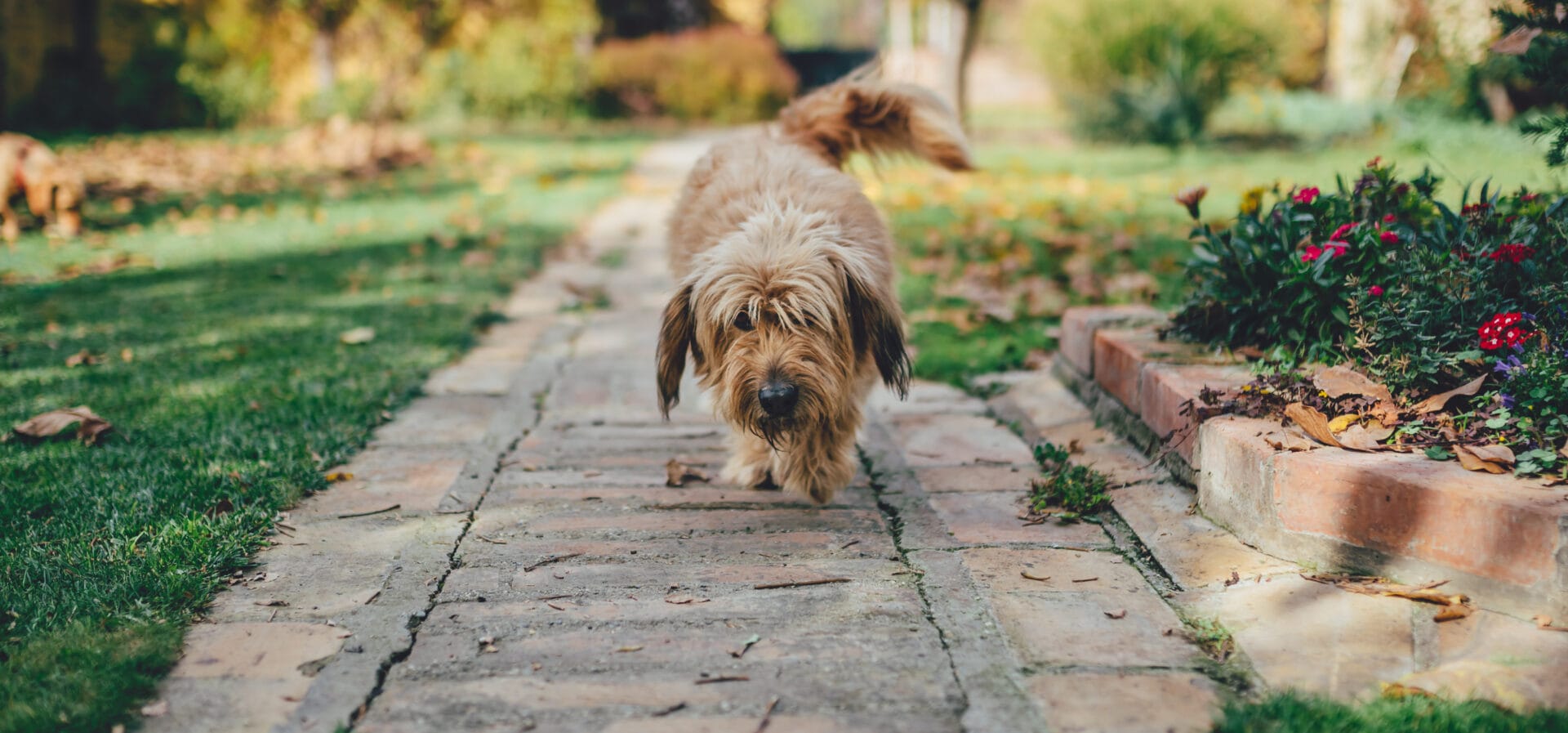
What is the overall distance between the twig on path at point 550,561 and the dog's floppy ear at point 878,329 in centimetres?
119

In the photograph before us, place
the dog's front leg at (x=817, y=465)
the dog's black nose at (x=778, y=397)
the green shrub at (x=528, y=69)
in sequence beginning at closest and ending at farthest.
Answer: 1. the dog's black nose at (x=778, y=397)
2. the dog's front leg at (x=817, y=465)
3. the green shrub at (x=528, y=69)

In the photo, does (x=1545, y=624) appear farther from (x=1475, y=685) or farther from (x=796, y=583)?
(x=796, y=583)

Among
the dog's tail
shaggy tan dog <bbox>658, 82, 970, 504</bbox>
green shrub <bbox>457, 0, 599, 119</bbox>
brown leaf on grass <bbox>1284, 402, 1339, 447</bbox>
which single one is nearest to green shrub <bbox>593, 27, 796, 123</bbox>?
green shrub <bbox>457, 0, 599, 119</bbox>

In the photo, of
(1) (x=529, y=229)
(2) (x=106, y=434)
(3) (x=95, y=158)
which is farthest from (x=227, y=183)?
(2) (x=106, y=434)

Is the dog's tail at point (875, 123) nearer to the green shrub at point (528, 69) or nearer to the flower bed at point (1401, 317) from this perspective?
the flower bed at point (1401, 317)

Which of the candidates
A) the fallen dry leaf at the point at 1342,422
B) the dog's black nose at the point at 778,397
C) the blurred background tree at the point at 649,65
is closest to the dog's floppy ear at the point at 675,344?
→ the dog's black nose at the point at 778,397

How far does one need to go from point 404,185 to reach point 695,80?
11.3 metres

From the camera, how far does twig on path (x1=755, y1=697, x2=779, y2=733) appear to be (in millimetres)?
2318

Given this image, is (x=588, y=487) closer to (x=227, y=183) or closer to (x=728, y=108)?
(x=227, y=183)

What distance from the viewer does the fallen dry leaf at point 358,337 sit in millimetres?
5652

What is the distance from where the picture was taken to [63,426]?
4055 millimetres

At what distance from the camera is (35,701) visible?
2.30 metres

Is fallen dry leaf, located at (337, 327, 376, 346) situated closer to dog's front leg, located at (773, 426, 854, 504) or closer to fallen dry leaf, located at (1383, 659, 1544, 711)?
dog's front leg, located at (773, 426, 854, 504)

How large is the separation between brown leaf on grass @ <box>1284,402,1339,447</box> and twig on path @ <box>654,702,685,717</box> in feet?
6.36
